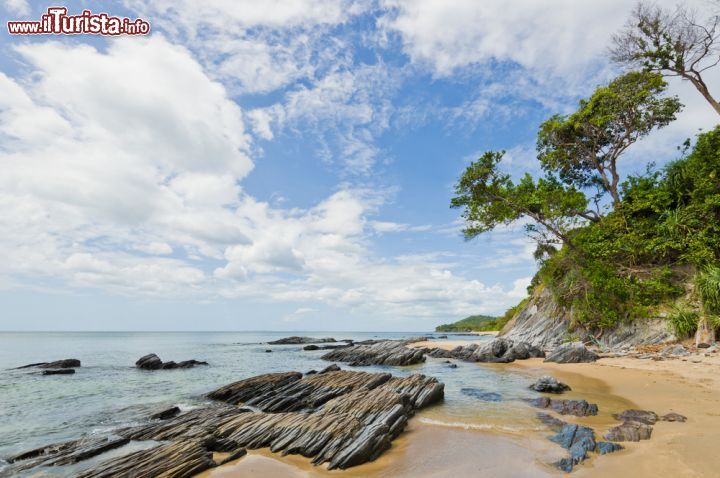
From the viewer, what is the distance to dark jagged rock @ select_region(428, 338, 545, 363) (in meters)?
27.9

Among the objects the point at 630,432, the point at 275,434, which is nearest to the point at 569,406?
the point at 630,432

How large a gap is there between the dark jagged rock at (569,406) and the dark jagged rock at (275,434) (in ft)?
12.1

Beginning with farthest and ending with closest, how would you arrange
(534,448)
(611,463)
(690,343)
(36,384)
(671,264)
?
(671,264), (36,384), (690,343), (534,448), (611,463)

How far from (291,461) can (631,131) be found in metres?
34.5

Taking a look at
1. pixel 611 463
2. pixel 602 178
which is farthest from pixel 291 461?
pixel 602 178

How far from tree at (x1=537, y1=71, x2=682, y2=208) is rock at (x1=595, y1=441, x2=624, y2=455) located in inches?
974

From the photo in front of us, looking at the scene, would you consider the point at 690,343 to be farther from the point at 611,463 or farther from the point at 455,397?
the point at 611,463

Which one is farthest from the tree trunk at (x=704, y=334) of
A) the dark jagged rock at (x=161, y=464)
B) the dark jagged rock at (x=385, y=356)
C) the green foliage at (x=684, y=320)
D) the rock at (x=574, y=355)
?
the dark jagged rock at (x=161, y=464)

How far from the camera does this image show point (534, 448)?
827 cm

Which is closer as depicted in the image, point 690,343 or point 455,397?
point 455,397

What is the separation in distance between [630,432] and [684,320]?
18.4 meters

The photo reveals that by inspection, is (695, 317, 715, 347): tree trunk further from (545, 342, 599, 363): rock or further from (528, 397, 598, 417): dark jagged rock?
(528, 397, 598, 417): dark jagged rock

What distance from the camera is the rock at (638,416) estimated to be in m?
9.71

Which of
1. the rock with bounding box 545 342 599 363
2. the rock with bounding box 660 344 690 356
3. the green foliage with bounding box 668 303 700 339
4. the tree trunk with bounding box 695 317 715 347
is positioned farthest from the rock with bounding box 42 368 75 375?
the green foliage with bounding box 668 303 700 339
